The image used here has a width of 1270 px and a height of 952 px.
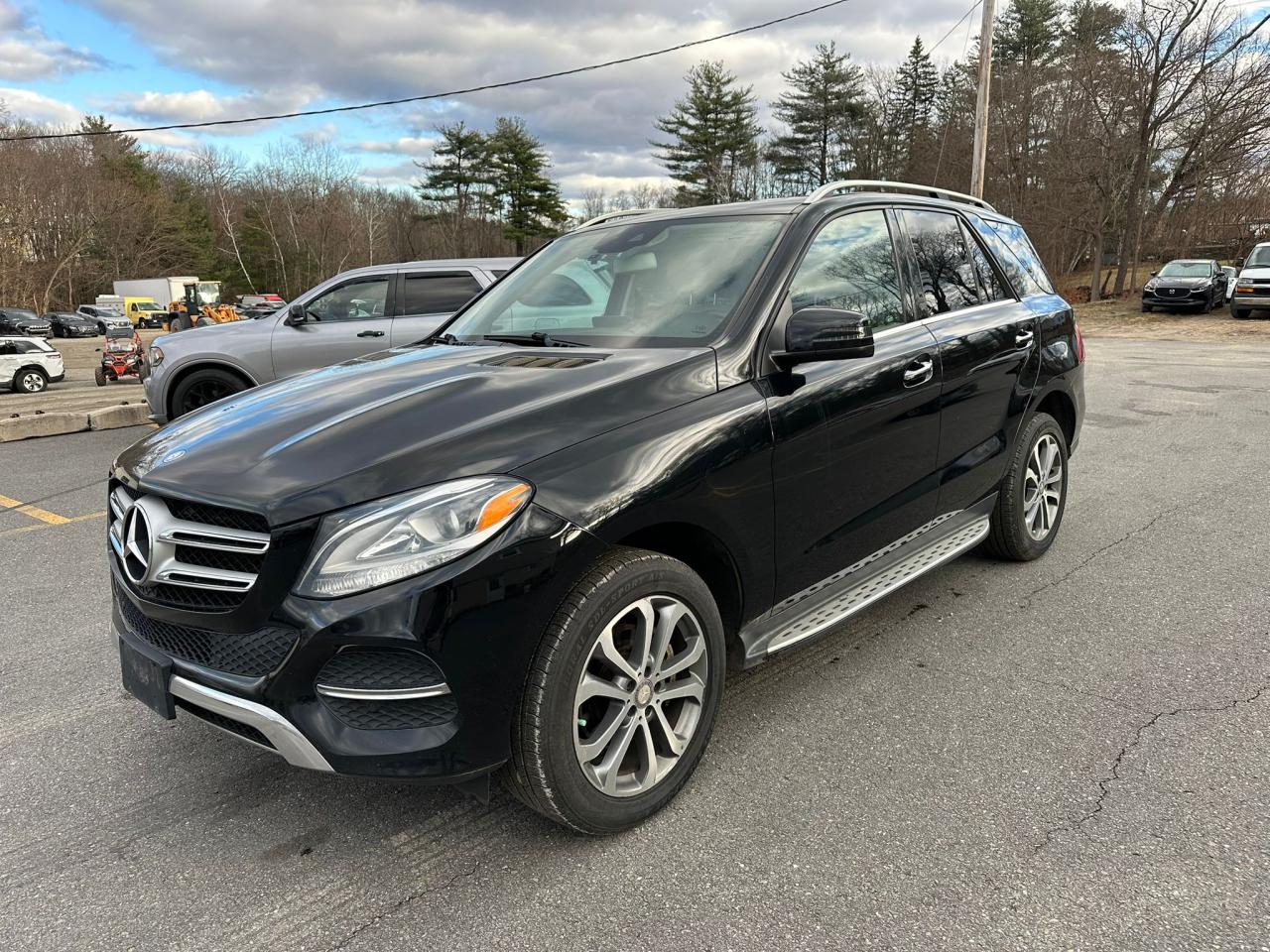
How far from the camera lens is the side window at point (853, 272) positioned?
310cm

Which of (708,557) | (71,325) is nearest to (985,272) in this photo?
(708,557)

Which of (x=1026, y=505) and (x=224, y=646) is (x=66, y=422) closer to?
(x=224, y=646)

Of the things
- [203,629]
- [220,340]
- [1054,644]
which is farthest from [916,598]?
[220,340]

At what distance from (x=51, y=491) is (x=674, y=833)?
6517mm

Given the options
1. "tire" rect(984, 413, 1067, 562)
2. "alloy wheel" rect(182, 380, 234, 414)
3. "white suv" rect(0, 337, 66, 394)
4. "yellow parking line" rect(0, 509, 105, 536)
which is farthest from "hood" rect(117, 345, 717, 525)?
"white suv" rect(0, 337, 66, 394)

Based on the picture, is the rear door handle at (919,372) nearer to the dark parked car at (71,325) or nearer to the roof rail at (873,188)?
the roof rail at (873,188)

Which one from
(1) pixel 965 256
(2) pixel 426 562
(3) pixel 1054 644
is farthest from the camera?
(1) pixel 965 256

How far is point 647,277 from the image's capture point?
10.9ft

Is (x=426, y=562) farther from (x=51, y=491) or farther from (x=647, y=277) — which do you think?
(x=51, y=491)

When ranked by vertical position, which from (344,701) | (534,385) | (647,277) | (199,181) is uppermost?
(199,181)

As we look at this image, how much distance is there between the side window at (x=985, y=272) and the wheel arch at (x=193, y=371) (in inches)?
275

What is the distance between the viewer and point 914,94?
54.6 meters

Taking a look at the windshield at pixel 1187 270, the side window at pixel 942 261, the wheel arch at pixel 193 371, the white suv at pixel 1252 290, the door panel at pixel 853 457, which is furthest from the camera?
the windshield at pixel 1187 270

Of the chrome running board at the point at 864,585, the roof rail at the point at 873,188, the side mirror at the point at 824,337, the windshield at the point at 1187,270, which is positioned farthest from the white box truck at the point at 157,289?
the side mirror at the point at 824,337
